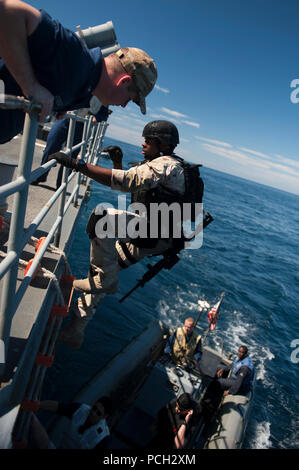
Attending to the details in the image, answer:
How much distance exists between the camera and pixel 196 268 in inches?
768

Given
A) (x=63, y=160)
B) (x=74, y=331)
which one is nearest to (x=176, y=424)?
(x=74, y=331)

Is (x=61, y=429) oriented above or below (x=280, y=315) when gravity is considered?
above

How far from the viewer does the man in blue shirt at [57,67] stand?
5.09ft

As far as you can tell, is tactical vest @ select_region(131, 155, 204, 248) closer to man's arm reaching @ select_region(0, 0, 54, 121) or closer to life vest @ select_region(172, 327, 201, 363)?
man's arm reaching @ select_region(0, 0, 54, 121)

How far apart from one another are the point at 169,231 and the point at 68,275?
147 cm

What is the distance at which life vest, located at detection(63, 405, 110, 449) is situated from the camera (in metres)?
4.46

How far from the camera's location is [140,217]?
3.74 m

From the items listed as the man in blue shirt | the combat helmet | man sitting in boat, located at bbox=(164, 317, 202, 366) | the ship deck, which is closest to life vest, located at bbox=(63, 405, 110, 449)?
the ship deck

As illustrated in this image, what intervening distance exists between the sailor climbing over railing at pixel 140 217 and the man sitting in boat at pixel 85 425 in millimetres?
1527

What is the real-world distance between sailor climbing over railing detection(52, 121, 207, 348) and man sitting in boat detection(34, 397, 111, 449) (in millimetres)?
1527

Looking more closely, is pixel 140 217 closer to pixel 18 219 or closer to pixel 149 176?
pixel 149 176
